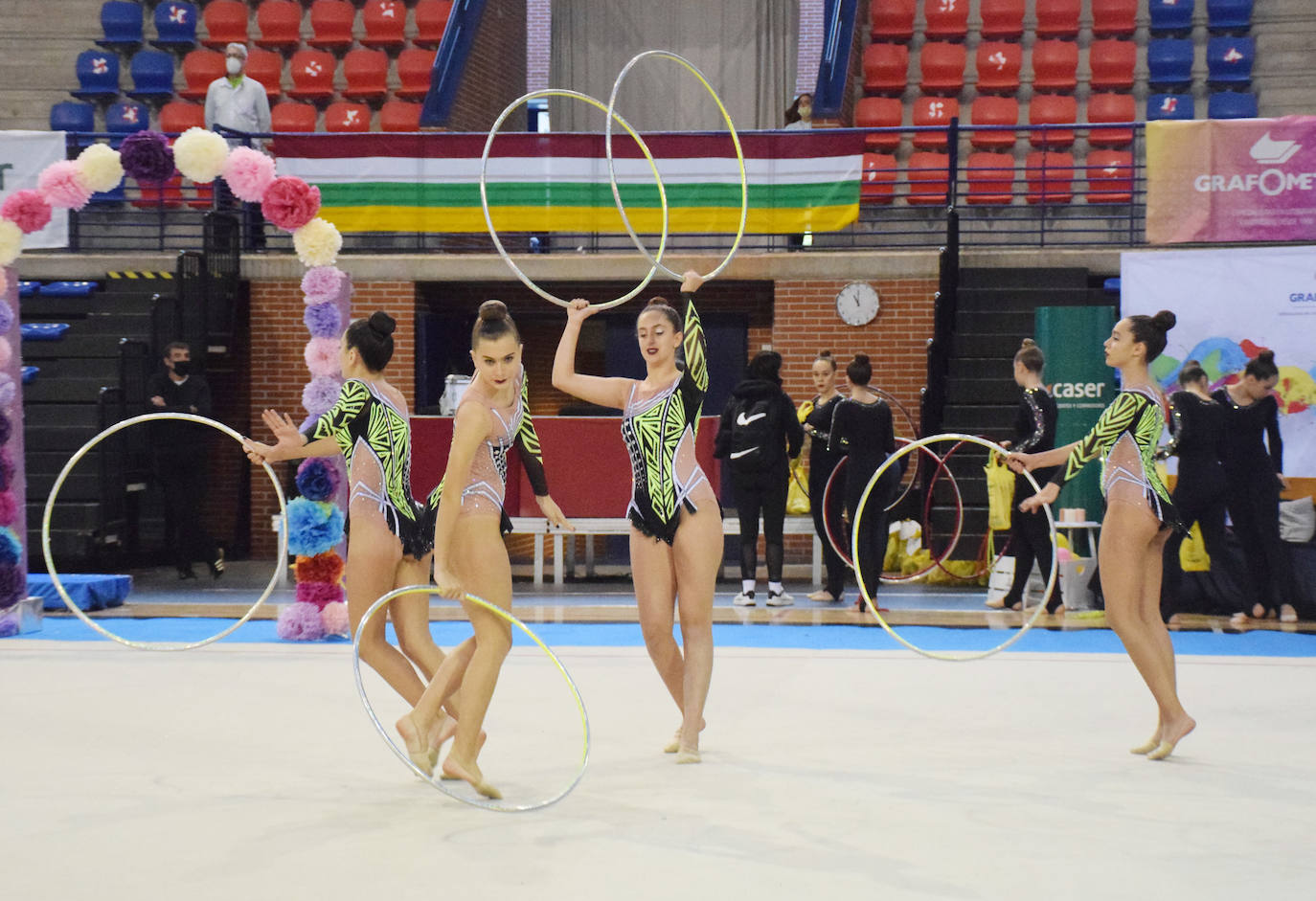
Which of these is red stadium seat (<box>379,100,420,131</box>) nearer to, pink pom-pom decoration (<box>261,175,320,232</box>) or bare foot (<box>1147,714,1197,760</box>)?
pink pom-pom decoration (<box>261,175,320,232</box>)

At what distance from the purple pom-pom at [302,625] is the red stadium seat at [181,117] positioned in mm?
9764

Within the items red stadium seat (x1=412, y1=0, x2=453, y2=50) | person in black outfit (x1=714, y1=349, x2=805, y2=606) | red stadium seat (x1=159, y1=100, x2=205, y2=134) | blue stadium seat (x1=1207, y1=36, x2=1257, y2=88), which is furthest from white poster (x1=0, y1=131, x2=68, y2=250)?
blue stadium seat (x1=1207, y1=36, x2=1257, y2=88)

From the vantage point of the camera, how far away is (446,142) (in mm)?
12766

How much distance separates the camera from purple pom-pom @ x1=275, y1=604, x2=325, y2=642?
9008 mm

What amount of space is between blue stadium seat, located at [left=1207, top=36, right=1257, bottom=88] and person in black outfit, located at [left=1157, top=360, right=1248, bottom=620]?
883 centimetres

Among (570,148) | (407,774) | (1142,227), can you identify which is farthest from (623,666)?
(1142,227)

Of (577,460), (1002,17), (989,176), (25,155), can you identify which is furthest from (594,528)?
(1002,17)

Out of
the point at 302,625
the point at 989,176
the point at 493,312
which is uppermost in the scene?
the point at 989,176

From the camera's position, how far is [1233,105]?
16016 millimetres

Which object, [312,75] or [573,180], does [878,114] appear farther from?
[312,75]

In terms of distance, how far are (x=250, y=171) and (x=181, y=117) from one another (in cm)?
866

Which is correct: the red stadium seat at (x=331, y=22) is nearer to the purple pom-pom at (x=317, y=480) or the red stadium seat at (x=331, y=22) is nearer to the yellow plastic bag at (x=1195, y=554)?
the purple pom-pom at (x=317, y=480)

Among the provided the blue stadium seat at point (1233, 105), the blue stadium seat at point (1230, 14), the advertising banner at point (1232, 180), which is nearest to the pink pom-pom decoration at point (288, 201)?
the advertising banner at point (1232, 180)

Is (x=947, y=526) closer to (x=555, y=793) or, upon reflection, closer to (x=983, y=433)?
(x=983, y=433)
